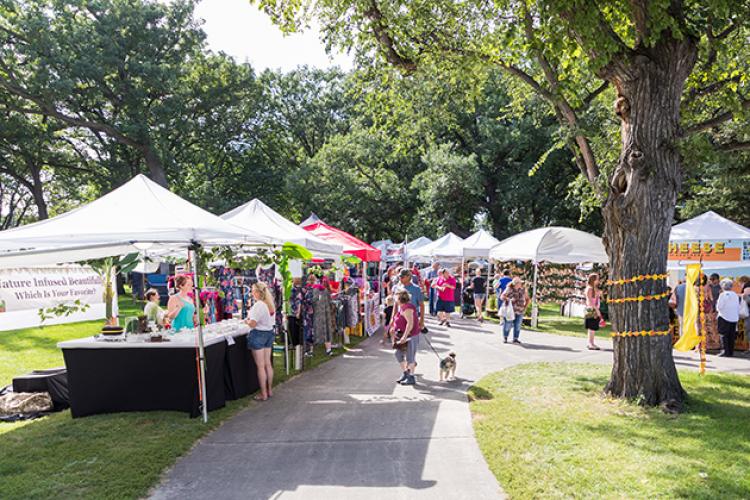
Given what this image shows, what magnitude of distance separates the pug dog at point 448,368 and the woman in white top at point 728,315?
6364mm

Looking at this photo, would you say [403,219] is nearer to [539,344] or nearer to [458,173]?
[458,173]

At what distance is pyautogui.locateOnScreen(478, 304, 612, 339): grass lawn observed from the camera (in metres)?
15.2

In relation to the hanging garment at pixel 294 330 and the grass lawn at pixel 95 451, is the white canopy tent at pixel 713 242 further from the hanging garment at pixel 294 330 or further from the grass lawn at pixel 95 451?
the grass lawn at pixel 95 451

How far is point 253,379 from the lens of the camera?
8414 mm

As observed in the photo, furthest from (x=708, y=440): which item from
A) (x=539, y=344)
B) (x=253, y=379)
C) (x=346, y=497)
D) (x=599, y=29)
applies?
(x=539, y=344)

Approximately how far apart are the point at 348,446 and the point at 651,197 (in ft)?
16.8

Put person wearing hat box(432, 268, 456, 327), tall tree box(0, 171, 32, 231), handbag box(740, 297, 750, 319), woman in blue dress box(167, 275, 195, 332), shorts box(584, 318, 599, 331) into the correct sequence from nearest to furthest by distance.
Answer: woman in blue dress box(167, 275, 195, 332)
handbag box(740, 297, 750, 319)
shorts box(584, 318, 599, 331)
person wearing hat box(432, 268, 456, 327)
tall tree box(0, 171, 32, 231)

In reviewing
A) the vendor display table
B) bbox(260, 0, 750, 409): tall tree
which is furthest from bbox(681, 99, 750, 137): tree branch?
the vendor display table

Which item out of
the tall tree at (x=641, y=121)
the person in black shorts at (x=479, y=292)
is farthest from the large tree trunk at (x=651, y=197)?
the person in black shorts at (x=479, y=292)

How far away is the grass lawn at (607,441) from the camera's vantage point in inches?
185

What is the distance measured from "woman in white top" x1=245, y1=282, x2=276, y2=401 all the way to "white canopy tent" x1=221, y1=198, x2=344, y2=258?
2.48 meters

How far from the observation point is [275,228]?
11.3 metres

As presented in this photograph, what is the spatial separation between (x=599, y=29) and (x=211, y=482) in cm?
684

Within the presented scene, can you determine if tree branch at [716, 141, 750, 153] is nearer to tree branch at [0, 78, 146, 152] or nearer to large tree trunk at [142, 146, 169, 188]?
large tree trunk at [142, 146, 169, 188]
